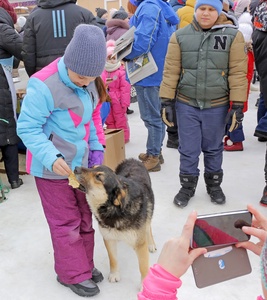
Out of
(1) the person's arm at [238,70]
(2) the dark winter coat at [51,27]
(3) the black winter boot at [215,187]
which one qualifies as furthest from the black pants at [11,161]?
(1) the person's arm at [238,70]

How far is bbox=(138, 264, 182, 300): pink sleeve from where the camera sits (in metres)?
1.10

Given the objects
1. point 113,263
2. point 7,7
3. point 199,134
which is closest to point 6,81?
point 7,7

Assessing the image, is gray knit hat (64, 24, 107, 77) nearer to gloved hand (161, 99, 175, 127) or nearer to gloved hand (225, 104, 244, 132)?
gloved hand (161, 99, 175, 127)

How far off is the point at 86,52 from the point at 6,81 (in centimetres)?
197

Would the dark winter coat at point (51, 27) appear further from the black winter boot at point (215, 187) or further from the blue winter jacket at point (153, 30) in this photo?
the black winter boot at point (215, 187)

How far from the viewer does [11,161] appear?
405 cm

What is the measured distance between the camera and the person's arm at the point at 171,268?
3.59 feet

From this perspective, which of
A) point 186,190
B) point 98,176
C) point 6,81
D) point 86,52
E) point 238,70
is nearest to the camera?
point 86,52

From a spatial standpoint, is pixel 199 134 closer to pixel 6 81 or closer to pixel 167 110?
pixel 167 110

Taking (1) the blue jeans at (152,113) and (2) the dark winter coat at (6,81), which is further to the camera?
(1) the blue jeans at (152,113)

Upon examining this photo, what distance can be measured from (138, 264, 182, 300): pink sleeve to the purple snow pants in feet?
4.54

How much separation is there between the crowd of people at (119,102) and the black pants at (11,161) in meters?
0.01

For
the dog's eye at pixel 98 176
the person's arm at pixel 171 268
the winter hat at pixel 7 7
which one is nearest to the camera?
the person's arm at pixel 171 268

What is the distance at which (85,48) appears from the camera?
2.12 meters
